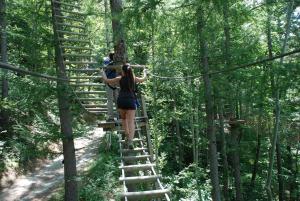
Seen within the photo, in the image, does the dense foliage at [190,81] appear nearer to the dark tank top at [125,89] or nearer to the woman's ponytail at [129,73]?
the woman's ponytail at [129,73]

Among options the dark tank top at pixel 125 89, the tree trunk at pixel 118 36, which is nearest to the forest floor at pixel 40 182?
the tree trunk at pixel 118 36

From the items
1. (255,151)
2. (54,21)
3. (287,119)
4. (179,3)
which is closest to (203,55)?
(179,3)

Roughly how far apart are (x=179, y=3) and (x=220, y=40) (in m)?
7.01

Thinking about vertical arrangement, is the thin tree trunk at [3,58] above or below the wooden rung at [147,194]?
above

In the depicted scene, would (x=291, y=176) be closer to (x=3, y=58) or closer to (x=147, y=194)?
(x=3, y=58)

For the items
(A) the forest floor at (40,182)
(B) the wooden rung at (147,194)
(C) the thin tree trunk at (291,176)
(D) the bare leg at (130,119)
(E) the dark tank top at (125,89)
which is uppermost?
(E) the dark tank top at (125,89)

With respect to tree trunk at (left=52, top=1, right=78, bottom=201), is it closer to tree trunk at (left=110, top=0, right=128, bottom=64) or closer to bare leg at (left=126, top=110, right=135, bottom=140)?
tree trunk at (left=110, top=0, right=128, bottom=64)

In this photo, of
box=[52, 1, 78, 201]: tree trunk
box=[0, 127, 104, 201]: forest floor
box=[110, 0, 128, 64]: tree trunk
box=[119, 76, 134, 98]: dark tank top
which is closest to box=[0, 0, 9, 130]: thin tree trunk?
box=[0, 127, 104, 201]: forest floor

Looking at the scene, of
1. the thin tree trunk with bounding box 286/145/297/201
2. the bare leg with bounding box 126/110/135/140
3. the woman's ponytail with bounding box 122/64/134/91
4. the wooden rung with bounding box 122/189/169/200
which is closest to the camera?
the wooden rung with bounding box 122/189/169/200

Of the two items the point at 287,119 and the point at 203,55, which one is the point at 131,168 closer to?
the point at 203,55

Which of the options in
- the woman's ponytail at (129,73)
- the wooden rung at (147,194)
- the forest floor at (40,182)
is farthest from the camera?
the forest floor at (40,182)

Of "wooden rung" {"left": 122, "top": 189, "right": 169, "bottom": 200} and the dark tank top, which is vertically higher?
the dark tank top

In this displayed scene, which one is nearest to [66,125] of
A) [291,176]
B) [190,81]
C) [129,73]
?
→ [129,73]

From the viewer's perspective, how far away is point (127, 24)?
753 cm
